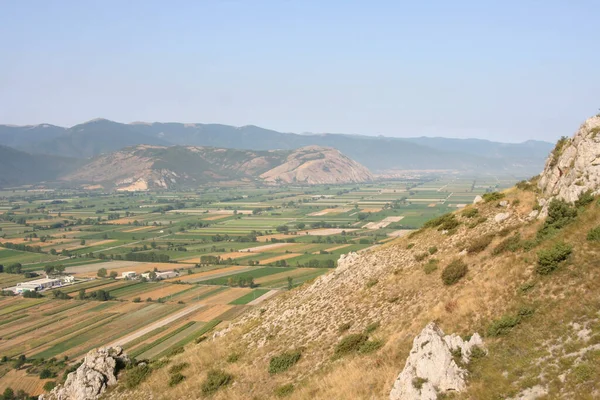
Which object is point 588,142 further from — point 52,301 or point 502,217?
point 52,301

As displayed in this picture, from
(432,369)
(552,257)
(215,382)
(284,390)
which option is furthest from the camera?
(215,382)

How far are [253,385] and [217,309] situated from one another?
77075mm

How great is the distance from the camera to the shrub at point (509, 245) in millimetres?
31742

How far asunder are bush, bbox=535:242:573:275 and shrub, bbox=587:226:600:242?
1415 mm

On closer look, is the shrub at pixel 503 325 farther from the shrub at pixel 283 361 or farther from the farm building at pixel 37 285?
the farm building at pixel 37 285

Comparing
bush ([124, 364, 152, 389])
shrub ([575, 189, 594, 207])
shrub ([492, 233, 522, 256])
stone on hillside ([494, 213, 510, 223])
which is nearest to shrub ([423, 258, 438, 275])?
shrub ([492, 233, 522, 256])

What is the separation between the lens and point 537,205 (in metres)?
37.9

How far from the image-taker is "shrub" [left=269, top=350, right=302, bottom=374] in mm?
31689

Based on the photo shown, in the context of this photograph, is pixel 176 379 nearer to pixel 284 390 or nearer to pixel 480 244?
pixel 284 390

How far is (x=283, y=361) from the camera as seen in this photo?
1267 inches

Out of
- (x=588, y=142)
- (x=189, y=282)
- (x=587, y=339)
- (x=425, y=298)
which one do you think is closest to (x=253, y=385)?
(x=425, y=298)

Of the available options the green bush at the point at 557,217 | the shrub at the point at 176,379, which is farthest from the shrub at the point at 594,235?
the shrub at the point at 176,379

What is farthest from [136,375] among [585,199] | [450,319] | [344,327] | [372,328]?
[585,199]

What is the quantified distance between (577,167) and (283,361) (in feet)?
84.9
